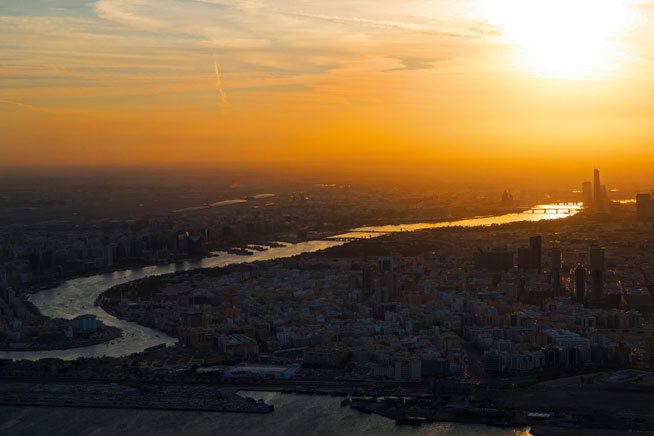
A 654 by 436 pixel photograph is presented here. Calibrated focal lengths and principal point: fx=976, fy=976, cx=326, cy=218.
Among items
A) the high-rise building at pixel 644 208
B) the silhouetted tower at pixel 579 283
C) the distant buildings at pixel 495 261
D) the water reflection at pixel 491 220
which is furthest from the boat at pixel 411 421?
the high-rise building at pixel 644 208

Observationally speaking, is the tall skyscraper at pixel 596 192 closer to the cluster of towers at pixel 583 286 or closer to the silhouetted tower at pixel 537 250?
the silhouetted tower at pixel 537 250

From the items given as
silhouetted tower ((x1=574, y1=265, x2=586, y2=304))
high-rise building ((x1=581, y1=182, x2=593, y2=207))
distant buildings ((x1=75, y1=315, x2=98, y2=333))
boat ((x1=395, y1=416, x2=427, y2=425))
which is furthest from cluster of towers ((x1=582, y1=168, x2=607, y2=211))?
boat ((x1=395, y1=416, x2=427, y2=425))

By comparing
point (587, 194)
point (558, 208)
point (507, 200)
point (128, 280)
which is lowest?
point (128, 280)

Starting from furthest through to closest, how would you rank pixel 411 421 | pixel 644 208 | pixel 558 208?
pixel 558 208 < pixel 644 208 < pixel 411 421

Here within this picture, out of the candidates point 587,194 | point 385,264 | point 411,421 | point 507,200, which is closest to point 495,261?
point 385,264

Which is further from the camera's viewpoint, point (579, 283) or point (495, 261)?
point (495, 261)

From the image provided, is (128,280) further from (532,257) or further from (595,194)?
(595,194)

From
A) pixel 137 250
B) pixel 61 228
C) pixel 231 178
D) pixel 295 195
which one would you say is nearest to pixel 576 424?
pixel 137 250

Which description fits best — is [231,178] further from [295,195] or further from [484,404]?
[484,404]

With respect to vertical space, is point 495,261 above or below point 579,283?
below
